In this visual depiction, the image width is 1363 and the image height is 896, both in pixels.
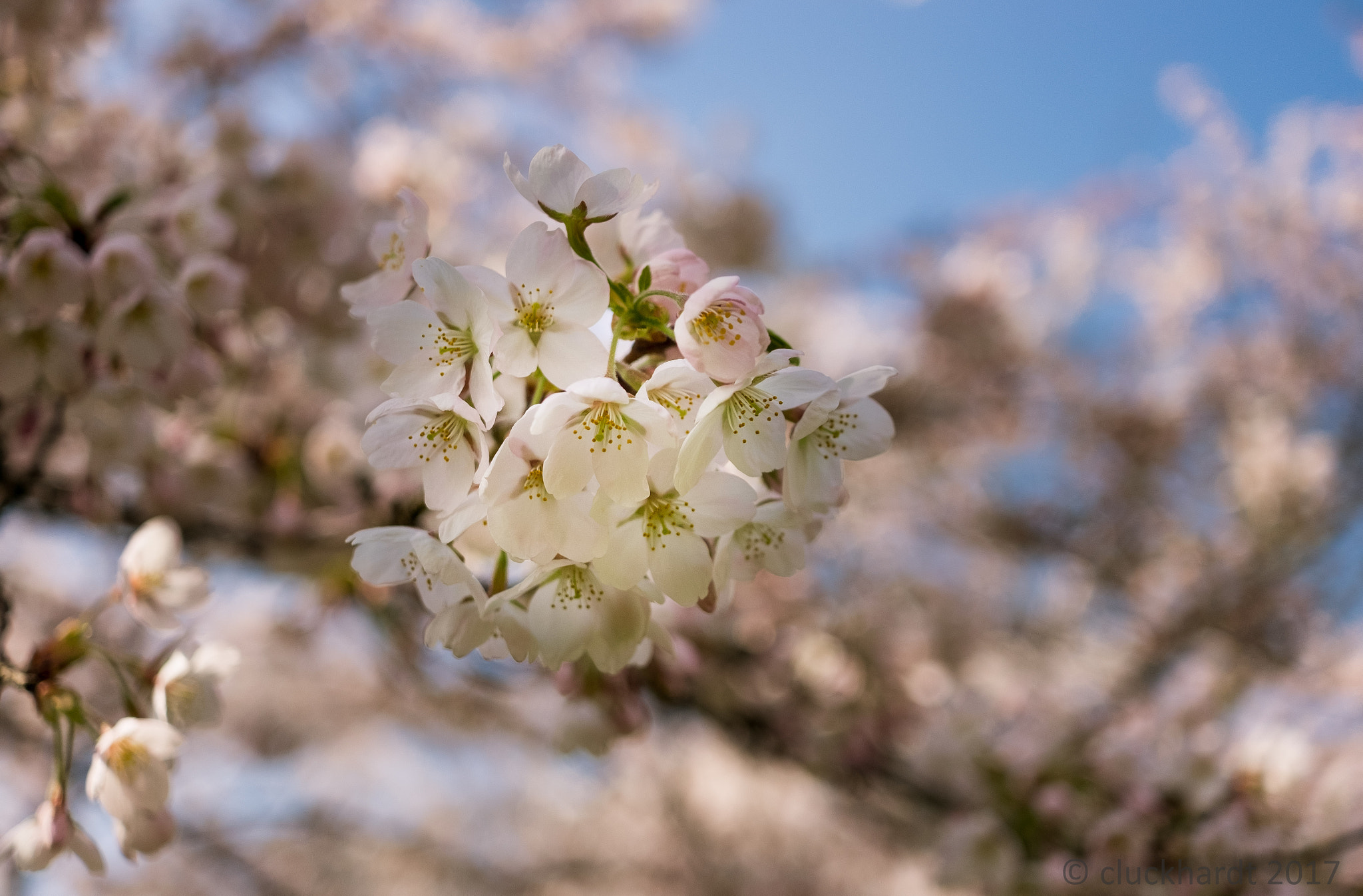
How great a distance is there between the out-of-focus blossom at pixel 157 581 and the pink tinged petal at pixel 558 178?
0.66 meters

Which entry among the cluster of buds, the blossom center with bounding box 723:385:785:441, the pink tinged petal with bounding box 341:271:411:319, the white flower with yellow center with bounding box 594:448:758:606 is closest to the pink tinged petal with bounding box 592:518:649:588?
the white flower with yellow center with bounding box 594:448:758:606

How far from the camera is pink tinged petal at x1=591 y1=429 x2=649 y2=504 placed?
51cm

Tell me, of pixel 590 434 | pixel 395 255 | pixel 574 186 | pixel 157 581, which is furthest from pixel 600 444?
Answer: pixel 157 581

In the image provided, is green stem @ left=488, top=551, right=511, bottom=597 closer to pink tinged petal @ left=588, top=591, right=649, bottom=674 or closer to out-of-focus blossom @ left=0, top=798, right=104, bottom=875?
pink tinged petal @ left=588, top=591, right=649, bottom=674

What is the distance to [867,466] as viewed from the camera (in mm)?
4359

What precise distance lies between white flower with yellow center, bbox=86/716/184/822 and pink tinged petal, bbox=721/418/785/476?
0.60m

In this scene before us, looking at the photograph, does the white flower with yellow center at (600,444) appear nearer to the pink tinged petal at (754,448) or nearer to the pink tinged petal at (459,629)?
the pink tinged petal at (754,448)

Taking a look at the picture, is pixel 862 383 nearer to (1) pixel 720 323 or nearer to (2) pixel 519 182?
(1) pixel 720 323

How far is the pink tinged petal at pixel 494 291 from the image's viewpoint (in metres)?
0.55

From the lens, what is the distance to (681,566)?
1.80ft

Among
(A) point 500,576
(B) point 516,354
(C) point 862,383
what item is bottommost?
(A) point 500,576

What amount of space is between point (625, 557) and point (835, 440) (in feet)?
0.68

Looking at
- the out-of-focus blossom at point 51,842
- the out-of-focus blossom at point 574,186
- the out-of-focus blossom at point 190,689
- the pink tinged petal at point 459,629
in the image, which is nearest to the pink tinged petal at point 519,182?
the out-of-focus blossom at point 574,186

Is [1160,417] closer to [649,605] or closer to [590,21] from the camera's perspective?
[649,605]
